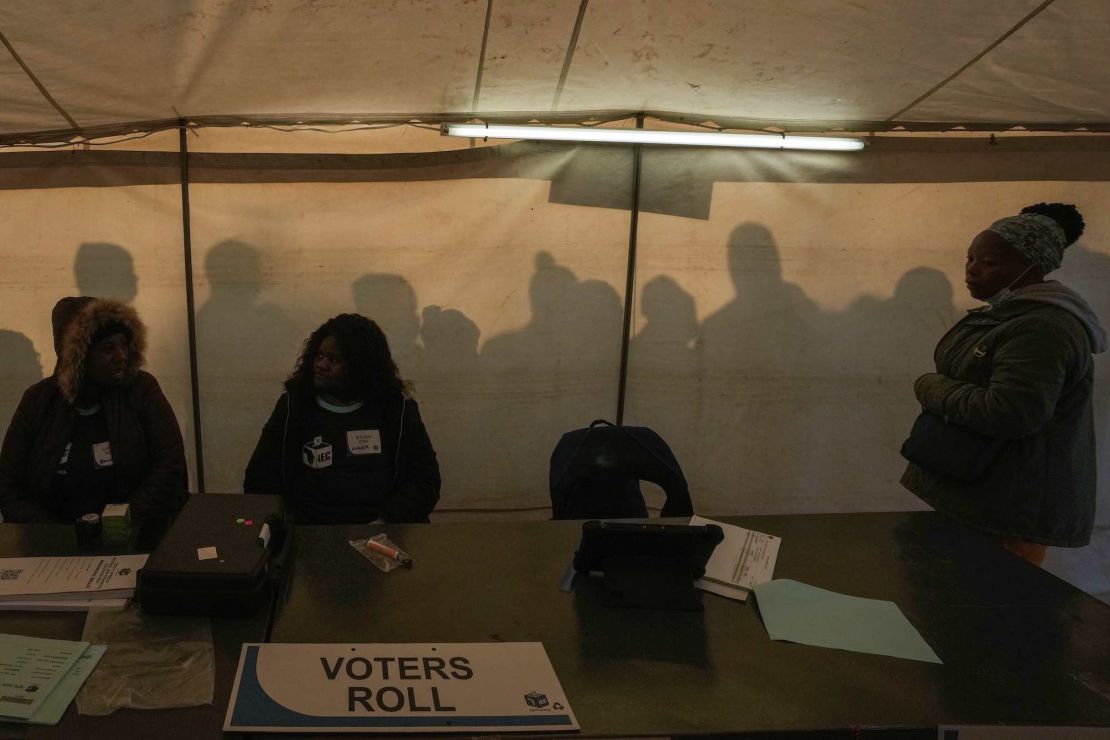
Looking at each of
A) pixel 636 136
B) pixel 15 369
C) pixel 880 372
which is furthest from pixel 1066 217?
pixel 15 369

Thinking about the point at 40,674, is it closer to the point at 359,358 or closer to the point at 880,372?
the point at 359,358

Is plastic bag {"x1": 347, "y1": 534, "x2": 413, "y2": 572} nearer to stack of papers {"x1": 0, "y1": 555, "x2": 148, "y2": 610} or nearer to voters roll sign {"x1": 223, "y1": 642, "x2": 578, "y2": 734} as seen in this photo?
voters roll sign {"x1": 223, "y1": 642, "x2": 578, "y2": 734}

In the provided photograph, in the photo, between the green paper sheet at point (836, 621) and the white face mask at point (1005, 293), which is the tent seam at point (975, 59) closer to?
the white face mask at point (1005, 293)

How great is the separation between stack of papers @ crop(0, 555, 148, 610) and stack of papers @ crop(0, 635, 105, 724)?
0.41ft

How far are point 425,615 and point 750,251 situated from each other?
2220 millimetres

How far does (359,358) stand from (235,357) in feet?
2.86

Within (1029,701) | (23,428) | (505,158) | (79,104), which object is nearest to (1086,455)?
(1029,701)

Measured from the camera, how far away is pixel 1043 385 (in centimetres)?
191

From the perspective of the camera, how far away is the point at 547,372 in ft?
10.3

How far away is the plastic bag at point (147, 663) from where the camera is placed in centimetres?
112

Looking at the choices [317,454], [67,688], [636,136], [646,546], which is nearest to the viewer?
[67,688]

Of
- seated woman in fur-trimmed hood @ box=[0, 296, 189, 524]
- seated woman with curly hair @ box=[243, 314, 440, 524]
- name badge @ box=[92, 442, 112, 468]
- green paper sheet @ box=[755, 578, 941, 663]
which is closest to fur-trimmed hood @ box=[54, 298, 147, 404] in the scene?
seated woman in fur-trimmed hood @ box=[0, 296, 189, 524]

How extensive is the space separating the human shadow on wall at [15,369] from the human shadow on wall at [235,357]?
0.62 meters

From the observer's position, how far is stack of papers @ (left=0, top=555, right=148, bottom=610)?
1385 mm
